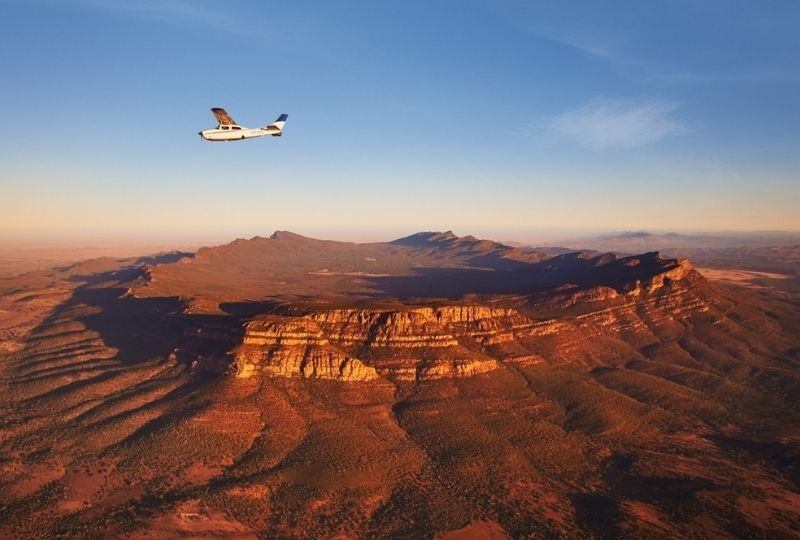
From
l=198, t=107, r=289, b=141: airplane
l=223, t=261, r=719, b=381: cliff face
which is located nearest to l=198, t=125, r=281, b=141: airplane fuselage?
l=198, t=107, r=289, b=141: airplane

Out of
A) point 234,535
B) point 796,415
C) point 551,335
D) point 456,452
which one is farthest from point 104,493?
point 796,415

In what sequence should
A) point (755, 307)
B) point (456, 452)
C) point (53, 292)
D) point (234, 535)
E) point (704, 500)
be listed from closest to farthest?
1. point (234, 535)
2. point (704, 500)
3. point (456, 452)
4. point (755, 307)
5. point (53, 292)

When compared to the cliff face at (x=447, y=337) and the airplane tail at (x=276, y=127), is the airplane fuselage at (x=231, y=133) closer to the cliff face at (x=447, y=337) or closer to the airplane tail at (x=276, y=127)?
the airplane tail at (x=276, y=127)

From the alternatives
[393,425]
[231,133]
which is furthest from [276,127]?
[393,425]

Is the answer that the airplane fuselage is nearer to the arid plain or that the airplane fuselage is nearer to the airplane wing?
the airplane wing

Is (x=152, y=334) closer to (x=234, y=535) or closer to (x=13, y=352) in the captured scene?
(x=13, y=352)

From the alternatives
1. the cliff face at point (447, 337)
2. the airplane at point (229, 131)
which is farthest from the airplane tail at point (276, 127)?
the cliff face at point (447, 337)
